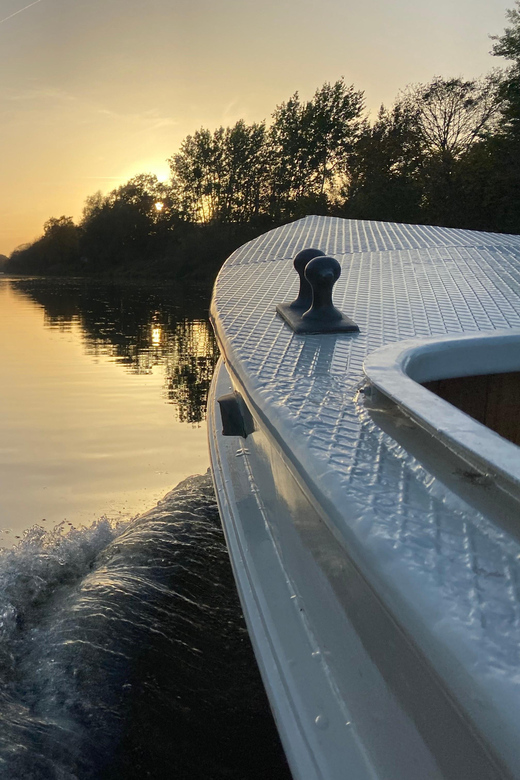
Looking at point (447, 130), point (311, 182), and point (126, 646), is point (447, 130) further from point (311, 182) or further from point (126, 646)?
point (126, 646)

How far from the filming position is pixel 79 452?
4.68 metres

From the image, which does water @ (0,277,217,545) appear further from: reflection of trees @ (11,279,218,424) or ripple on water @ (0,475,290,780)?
ripple on water @ (0,475,290,780)

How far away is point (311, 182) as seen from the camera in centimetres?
3312

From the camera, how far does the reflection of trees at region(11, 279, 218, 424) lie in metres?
7.23

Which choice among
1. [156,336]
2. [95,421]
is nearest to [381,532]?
[95,421]

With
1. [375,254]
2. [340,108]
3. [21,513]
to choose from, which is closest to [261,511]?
[375,254]

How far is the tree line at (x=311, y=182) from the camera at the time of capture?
18.6 metres

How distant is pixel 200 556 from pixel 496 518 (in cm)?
239

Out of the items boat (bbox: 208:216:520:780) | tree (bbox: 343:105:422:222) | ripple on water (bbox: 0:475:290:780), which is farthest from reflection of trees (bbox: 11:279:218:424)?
tree (bbox: 343:105:422:222)

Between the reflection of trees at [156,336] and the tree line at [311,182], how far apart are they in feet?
27.8

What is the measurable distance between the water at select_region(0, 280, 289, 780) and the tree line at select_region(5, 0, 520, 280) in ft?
53.4

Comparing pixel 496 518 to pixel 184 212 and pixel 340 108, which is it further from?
pixel 184 212

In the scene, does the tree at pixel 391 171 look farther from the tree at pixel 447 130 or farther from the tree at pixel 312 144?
the tree at pixel 312 144

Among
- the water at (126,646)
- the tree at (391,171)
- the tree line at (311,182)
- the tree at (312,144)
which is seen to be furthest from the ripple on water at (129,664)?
the tree at (312,144)
